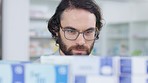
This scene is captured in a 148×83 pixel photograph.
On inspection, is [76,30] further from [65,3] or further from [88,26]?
[65,3]

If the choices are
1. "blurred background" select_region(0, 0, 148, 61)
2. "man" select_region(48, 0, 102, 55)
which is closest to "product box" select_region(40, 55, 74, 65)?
"man" select_region(48, 0, 102, 55)

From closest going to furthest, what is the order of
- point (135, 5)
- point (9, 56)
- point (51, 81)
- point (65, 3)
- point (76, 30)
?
1. point (51, 81)
2. point (76, 30)
3. point (65, 3)
4. point (9, 56)
5. point (135, 5)

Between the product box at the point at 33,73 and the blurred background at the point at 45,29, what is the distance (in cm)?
79

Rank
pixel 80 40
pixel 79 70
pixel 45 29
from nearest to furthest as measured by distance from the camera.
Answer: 1. pixel 79 70
2. pixel 80 40
3. pixel 45 29

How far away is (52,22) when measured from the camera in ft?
3.69

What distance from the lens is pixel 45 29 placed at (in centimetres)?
412

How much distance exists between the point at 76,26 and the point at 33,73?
399 mm

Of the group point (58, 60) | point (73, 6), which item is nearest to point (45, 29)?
point (73, 6)

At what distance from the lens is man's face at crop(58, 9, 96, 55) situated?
919 millimetres

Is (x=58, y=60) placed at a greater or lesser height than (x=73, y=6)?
lesser

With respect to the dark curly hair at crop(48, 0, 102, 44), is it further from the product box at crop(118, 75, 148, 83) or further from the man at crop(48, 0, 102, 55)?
the product box at crop(118, 75, 148, 83)

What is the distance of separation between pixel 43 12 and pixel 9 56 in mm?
1349

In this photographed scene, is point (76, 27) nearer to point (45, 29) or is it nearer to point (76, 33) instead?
point (76, 33)

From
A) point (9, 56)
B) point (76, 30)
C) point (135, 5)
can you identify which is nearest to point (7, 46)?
point (9, 56)
